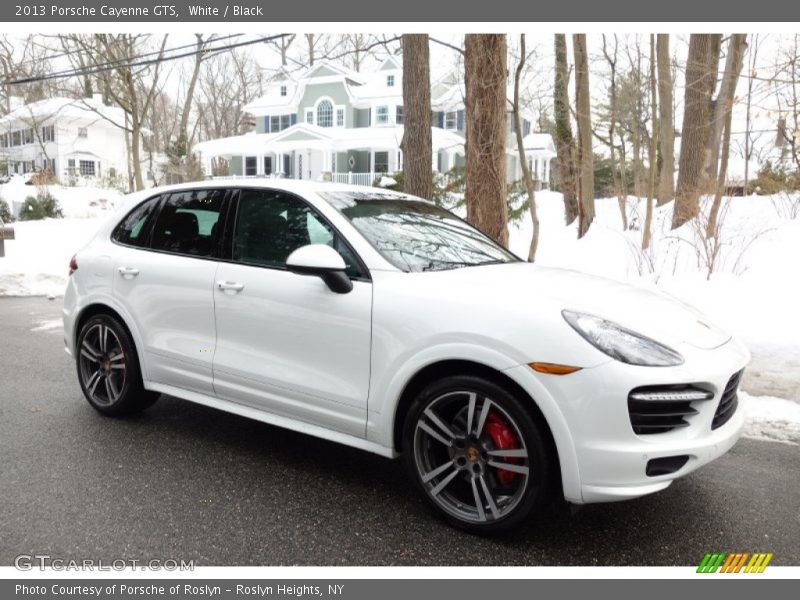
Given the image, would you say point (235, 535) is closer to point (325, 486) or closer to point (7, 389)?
point (325, 486)

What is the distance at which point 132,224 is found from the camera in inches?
191

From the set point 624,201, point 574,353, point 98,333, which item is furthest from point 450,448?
point 624,201

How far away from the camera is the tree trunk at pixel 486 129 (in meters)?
7.86

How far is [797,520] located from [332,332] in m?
2.66

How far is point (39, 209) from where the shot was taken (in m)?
26.3

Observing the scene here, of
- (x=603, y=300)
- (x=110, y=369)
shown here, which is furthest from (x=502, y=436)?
(x=110, y=369)

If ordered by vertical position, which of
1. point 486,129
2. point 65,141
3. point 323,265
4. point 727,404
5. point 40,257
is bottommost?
point 40,257

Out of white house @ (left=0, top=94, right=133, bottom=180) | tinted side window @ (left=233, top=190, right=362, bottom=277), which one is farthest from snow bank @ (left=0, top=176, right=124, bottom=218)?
tinted side window @ (left=233, top=190, right=362, bottom=277)

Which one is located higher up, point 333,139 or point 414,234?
point 333,139

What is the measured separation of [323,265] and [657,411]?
5.79ft

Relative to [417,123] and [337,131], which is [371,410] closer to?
[417,123]

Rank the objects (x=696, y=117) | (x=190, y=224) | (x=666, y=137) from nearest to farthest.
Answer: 1. (x=190, y=224)
2. (x=696, y=117)
3. (x=666, y=137)

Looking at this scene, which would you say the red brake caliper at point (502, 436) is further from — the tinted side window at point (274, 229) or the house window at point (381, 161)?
the house window at point (381, 161)

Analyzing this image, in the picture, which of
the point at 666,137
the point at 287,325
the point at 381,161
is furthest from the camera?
the point at 381,161
